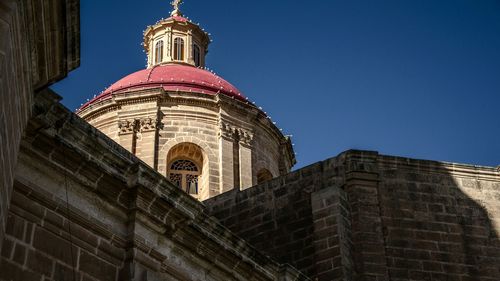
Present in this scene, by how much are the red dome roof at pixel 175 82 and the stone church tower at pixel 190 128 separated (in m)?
0.03

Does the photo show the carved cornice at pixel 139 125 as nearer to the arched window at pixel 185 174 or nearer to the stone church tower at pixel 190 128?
the stone church tower at pixel 190 128

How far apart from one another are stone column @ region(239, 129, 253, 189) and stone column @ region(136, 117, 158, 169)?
2383mm

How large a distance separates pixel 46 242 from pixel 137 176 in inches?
56.5

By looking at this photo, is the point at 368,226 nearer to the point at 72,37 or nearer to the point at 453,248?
the point at 453,248

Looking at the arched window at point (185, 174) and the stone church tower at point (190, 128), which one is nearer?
the arched window at point (185, 174)

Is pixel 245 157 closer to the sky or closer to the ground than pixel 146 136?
closer to the ground

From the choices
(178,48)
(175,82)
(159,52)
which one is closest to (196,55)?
(178,48)

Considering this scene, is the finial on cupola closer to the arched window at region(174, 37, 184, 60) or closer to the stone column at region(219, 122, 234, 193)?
the arched window at region(174, 37, 184, 60)

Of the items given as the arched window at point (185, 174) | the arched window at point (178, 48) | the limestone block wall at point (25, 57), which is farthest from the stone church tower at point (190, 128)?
the limestone block wall at point (25, 57)

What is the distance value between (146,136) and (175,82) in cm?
186

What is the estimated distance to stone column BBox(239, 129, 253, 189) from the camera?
79.8 ft

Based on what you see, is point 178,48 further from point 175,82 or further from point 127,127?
point 127,127

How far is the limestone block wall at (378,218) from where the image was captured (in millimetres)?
14203

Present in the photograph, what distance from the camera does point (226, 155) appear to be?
968 inches
